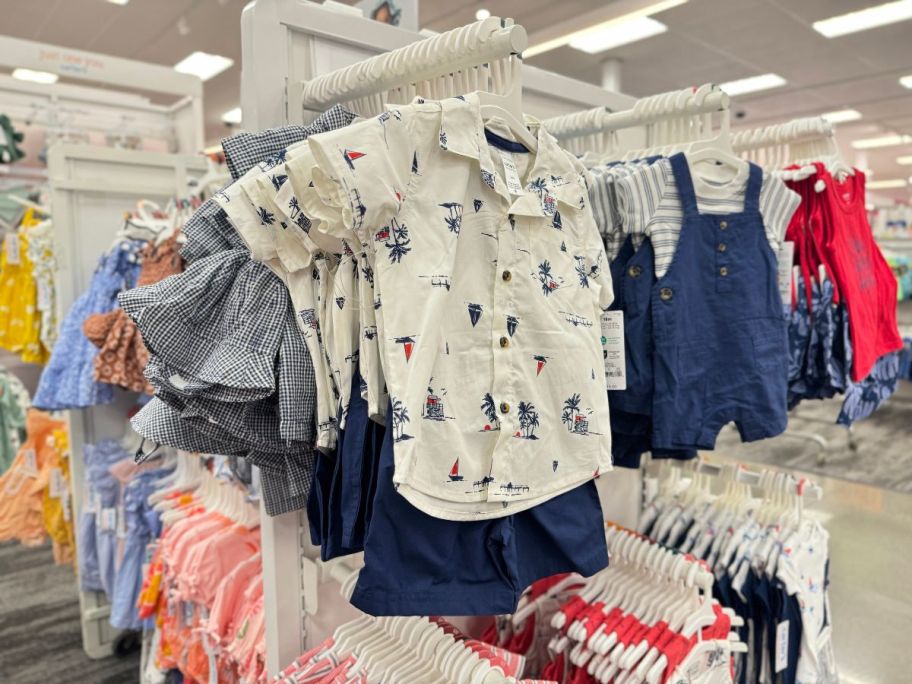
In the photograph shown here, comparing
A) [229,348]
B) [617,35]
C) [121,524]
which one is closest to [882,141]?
[617,35]

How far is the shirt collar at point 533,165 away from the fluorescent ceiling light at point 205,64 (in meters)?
6.34

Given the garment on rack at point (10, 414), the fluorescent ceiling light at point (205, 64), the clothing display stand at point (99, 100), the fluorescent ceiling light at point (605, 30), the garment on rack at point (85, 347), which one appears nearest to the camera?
the garment on rack at point (85, 347)

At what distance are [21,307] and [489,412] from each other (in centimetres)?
317

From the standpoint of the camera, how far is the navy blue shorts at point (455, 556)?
3.09 ft

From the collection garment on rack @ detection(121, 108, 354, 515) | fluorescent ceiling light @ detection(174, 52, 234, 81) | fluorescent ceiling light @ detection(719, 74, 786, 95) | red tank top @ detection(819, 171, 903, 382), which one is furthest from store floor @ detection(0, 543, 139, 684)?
fluorescent ceiling light @ detection(719, 74, 786, 95)

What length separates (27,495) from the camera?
328 centimetres

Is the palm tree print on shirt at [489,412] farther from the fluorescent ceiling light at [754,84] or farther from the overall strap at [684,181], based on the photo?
the fluorescent ceiling light at [754,84]

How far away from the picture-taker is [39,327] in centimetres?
327

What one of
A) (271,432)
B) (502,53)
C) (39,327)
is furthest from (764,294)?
(39,327)

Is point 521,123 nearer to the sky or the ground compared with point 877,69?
A: nearer to the ground

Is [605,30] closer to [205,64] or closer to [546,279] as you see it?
[205,64]

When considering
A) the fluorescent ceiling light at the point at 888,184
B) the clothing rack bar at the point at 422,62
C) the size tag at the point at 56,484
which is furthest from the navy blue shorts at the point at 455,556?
the fluorescent ceiling light at the point at 888,184

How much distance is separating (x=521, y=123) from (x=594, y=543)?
2.37 ft

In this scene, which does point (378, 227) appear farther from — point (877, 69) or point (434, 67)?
point (877, 69)
